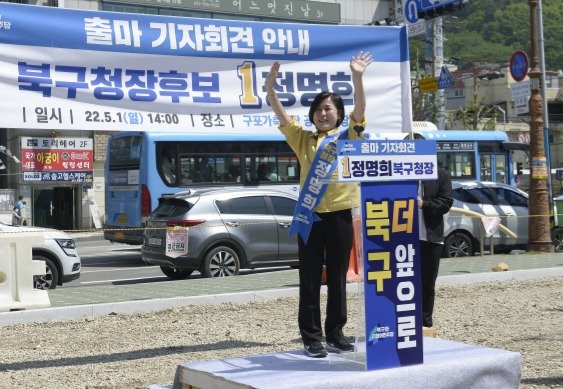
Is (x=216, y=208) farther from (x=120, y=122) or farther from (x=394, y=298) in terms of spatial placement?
(x=394, y=298)

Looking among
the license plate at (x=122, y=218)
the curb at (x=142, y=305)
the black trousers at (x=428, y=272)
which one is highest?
the license plate at (x=122, y=218)

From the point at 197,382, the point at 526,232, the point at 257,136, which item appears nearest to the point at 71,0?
the point at 257,136

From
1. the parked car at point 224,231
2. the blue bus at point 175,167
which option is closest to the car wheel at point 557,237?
the blue bus at point 175,167

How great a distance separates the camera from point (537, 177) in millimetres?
19984

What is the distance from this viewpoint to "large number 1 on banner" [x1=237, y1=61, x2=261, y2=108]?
8.60 m

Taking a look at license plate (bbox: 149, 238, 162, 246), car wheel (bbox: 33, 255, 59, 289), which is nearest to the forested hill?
license plate (bbox: 149, 238, 162, 246)

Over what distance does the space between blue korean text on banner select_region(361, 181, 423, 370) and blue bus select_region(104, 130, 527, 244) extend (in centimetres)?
1637

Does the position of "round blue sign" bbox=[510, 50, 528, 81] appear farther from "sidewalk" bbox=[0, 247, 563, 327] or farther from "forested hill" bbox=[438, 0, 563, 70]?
"forested hill" bbox=[438, 0, 563, 70]

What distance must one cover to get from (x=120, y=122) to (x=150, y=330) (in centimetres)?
277

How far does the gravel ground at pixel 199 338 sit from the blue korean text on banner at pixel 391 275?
1514 millimetres

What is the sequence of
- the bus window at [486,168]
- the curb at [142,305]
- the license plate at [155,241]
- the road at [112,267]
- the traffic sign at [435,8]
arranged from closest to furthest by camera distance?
1. the curb at [142,305]
2. the traffic sign at [435,8]
3. the license plate at [155,241]
4. the road at [112,267]
5. the bus window at [486,168]

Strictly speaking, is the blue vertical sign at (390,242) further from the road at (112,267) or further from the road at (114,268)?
the road at (112,267)

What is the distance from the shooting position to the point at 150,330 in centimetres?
1001

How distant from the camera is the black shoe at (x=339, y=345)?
21.4ft
